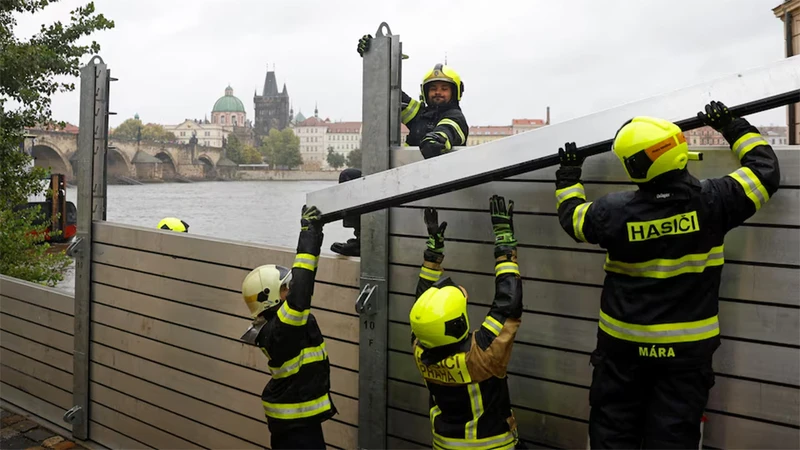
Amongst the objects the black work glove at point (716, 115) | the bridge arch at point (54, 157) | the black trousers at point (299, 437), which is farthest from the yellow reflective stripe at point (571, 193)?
the bridge arch at point (54, 157)

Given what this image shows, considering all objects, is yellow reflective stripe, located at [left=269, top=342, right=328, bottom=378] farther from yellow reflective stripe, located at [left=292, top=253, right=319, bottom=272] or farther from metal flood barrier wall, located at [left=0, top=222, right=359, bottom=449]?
metal flood barrier wall, located at [left=0, top=222, right=359, bottom=449]

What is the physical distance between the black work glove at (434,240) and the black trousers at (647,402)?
3.05 ft

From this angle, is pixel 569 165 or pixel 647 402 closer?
pixel 647 402

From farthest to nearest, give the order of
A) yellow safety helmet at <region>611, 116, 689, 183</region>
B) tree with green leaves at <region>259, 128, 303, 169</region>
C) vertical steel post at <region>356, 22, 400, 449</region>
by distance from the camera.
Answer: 1. tree with green leaves at <region>259, 128, 303, 169</region>
2. vertical steel post at <region>356, 22, 400, 449</region>
3. yellow safety helmet at <region>611, 116, 689, 183</region>

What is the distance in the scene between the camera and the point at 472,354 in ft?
8.63

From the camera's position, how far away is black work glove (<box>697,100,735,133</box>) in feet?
7.57

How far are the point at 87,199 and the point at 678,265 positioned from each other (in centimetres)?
485

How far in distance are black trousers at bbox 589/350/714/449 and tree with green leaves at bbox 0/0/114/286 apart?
8524mm

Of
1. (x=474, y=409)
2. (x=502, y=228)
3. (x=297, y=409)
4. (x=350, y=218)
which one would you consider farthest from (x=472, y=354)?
(x=350, y=218)

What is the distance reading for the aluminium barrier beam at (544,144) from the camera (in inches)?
88.4

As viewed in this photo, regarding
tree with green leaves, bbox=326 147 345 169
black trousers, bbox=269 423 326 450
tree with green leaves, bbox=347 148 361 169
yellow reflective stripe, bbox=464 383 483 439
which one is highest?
tree with green leaves, bbox=326 147 345 169

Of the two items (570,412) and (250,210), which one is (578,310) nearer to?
(570,412)

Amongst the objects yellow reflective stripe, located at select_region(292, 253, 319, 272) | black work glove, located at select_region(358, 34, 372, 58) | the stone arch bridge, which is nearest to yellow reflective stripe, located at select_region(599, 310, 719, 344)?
yellow reflective stripe, located at select_region(292, 253, 319, 272)

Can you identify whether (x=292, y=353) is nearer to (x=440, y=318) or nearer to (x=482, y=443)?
(x=440, y=318)
